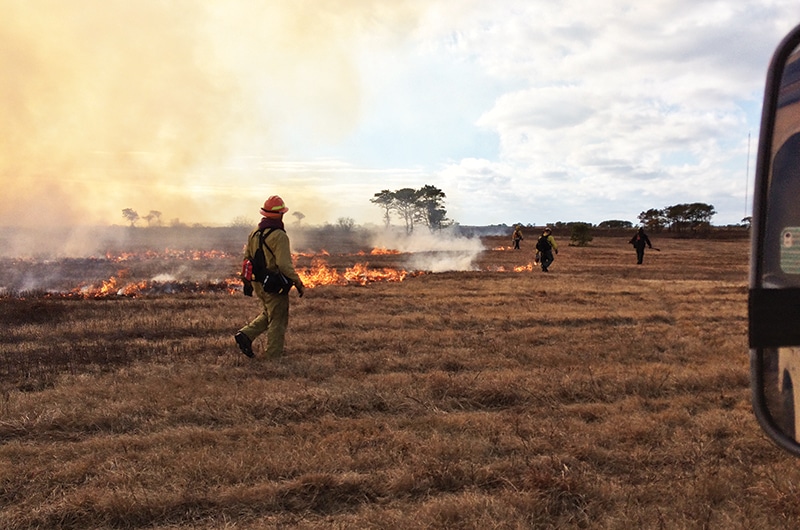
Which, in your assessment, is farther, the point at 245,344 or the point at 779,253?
the point at 245,344

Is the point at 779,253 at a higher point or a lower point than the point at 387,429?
higher

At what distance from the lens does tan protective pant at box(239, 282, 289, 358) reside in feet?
24.8

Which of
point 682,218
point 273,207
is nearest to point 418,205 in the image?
point 682,218

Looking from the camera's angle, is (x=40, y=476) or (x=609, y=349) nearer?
(x=40, y=476)

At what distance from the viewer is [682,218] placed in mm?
70312

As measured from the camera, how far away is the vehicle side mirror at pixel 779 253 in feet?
5.91

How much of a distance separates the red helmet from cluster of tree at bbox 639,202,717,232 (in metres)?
68.6

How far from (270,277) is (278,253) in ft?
1.16

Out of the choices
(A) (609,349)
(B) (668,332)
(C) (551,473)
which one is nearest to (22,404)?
(C) (551,473)

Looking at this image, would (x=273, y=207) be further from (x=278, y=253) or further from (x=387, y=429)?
(x=387, y=429)

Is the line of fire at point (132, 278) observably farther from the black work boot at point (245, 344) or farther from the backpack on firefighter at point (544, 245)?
the black work boot at point (245, 344)

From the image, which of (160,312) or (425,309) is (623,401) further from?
(160,312)

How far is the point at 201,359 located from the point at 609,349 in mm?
5889

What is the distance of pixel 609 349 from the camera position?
8.13m
